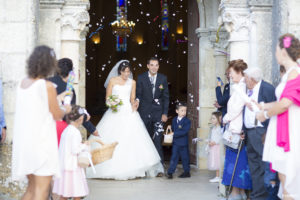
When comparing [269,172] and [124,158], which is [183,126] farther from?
[269,172]

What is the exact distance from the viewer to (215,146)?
723cm

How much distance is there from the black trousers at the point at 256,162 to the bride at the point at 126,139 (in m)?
2.44

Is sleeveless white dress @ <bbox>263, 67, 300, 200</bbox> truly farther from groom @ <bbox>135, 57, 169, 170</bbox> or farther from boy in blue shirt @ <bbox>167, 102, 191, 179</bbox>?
groom @ <bbox>135, 57, 169, 170</bbox>

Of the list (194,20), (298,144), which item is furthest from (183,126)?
(298,144)

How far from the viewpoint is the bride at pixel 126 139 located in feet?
23.8

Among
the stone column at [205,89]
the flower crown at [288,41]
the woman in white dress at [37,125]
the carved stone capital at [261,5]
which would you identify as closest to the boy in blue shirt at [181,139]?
the stone column at [205,89]

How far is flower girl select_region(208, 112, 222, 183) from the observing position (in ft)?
23.3

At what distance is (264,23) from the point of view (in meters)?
6.15

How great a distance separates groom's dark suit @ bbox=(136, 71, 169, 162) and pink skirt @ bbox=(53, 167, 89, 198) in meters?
3.14

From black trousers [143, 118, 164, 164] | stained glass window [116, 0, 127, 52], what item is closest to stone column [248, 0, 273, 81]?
black trousers [143, 118, 164, 164]

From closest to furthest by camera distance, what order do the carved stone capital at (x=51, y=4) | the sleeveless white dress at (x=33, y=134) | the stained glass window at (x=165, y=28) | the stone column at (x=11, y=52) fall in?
the sleeveless white dress at (x=33, y=134) < the stone column at (x=11, y=52) < the carved stone capital at (x=51, y=4) < the stained glass window at (x=165, y=28)

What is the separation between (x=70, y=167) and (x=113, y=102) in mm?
2935

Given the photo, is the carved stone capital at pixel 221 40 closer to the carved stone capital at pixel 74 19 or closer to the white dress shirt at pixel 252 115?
the carved stone capital at pixel 74 19

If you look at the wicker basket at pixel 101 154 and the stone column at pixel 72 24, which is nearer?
the wicker basket at pixel 101 154
